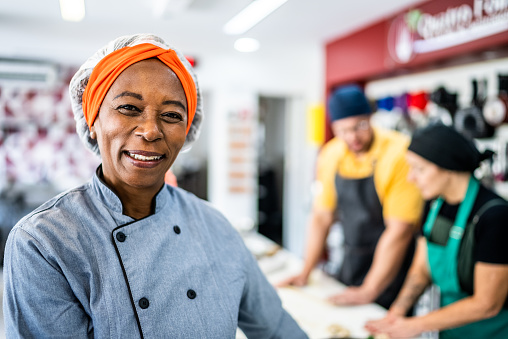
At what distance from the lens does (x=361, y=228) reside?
2742 millimetres

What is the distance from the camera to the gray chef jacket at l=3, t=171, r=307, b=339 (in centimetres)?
81

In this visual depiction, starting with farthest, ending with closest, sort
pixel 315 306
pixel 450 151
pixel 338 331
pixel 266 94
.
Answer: pixel 266 94 < pixel 315 306 < pixel 450 151 < pixel 338 331

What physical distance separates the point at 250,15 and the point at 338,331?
2977mm

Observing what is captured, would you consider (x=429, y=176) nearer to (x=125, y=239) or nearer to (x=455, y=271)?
(x=455, y=271)

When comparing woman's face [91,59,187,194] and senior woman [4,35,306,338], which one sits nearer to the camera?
senior woman [4,35,306,338]

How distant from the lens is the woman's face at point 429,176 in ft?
6.20

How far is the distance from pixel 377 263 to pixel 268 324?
128 cm

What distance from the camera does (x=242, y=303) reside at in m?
1.21

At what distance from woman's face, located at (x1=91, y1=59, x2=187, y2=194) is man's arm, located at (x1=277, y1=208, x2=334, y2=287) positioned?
153 cm

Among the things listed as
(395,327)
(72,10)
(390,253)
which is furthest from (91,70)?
(72,10)

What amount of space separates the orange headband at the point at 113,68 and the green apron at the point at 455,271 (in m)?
1.39

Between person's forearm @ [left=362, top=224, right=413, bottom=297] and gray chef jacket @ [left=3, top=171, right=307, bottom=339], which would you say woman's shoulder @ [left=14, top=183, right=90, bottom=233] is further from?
person's forearm @ [left=362, top=224, right=413, bottom=297]

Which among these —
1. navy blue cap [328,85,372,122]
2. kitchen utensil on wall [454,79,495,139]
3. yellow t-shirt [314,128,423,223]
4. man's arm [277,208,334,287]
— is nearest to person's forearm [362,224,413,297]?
yellow t-shirt [314,128,423,223]

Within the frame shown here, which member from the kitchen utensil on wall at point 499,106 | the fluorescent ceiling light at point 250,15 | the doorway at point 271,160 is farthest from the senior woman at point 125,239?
the doorway at point 271,160
